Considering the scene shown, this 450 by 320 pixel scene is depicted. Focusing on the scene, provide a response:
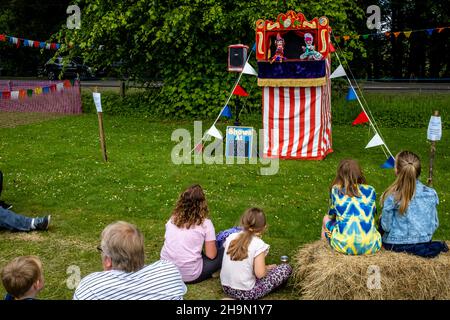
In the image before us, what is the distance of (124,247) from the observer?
329 cm

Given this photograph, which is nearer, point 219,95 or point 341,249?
point 341,249

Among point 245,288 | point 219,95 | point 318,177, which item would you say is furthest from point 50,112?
point 245,288

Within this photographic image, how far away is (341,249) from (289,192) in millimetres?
3704

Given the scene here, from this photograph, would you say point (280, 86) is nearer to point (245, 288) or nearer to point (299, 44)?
point (299, 44)

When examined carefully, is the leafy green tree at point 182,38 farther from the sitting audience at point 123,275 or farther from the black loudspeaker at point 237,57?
the sitting audience at point 123,275

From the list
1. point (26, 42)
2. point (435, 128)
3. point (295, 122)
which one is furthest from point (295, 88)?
→ point (26, 42)

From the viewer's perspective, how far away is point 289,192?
332 inches

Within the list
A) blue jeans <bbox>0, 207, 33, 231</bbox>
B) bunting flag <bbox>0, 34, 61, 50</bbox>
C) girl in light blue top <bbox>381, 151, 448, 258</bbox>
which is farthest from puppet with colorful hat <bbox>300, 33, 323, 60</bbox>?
bunting flag <bbox>0, 34, 61, 50</bbox>

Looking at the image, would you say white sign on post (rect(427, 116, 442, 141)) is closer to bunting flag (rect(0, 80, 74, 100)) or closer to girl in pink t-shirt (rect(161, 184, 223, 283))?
girl in pink t-shirt (rect(161, 184, 223, 283))

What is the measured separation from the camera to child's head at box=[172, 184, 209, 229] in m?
4.93

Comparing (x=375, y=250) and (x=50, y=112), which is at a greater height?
(x=50, y=112)

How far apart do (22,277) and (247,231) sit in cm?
198

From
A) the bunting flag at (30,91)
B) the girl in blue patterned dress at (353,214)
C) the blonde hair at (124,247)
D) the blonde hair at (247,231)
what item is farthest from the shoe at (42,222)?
the bunting flag at (30,91)
